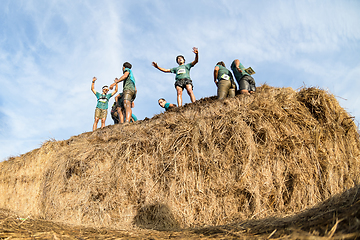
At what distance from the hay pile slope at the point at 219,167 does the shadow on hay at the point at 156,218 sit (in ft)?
0.06

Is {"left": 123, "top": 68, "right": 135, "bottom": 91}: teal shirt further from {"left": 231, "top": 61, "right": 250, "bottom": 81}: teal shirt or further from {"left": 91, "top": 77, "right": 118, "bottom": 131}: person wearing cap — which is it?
{"left": 231, "top": 61, "right": 250, "bottom": 81}: teal shirt

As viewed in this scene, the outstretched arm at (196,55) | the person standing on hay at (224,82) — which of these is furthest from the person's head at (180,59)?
the person standing on hay at (224,82)

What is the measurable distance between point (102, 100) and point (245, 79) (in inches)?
235

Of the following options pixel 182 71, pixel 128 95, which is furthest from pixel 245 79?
pixel 128 95

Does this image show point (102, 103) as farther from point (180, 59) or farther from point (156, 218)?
point (156, 218)

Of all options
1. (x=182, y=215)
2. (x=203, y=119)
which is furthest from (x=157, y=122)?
(x=182, y=215)

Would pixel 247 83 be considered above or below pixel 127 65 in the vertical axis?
below

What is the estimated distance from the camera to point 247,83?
6191mm

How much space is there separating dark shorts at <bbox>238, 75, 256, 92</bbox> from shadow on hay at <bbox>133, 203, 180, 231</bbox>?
3.64 meters

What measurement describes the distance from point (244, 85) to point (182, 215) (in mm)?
3693

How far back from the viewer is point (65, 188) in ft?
17.8

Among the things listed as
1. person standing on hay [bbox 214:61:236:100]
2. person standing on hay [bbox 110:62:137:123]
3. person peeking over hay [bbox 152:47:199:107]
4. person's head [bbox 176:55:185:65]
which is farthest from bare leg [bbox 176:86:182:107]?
person standing on hay [bbox 110:62:137:123]

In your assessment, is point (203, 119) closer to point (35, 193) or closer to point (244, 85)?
point (244, 85)

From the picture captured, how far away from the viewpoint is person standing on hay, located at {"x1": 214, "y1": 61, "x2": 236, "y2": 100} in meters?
6.34
